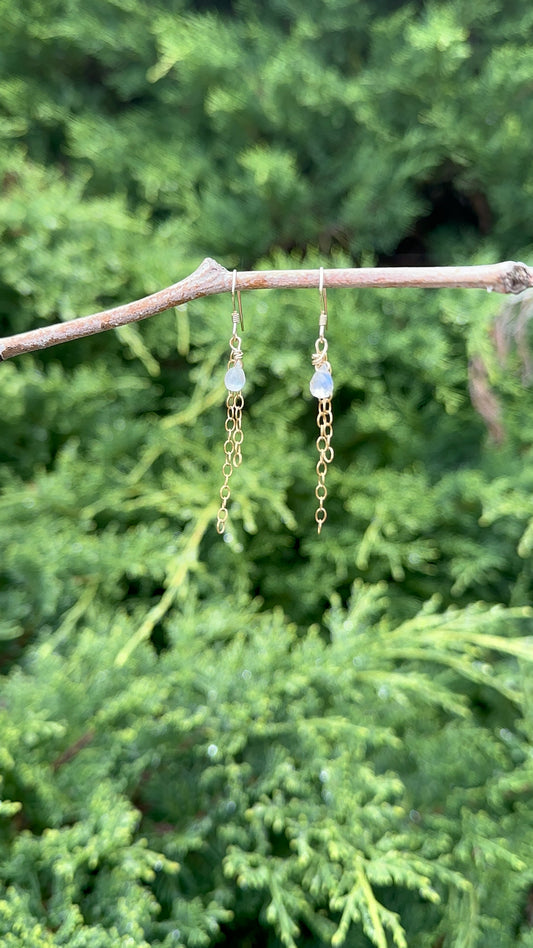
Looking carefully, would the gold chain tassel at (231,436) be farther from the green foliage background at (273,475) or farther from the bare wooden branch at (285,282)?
the green foliage background at (273,475)

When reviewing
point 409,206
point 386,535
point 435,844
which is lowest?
point 435,844

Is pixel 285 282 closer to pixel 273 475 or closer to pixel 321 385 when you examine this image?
pixel 321 385

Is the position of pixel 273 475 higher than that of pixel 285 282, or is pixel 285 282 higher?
pixel 285 282

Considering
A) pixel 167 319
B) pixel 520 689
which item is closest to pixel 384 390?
pixel 167 319

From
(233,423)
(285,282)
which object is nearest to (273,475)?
(233,423)

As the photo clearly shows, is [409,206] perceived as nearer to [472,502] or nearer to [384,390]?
[384,390]
